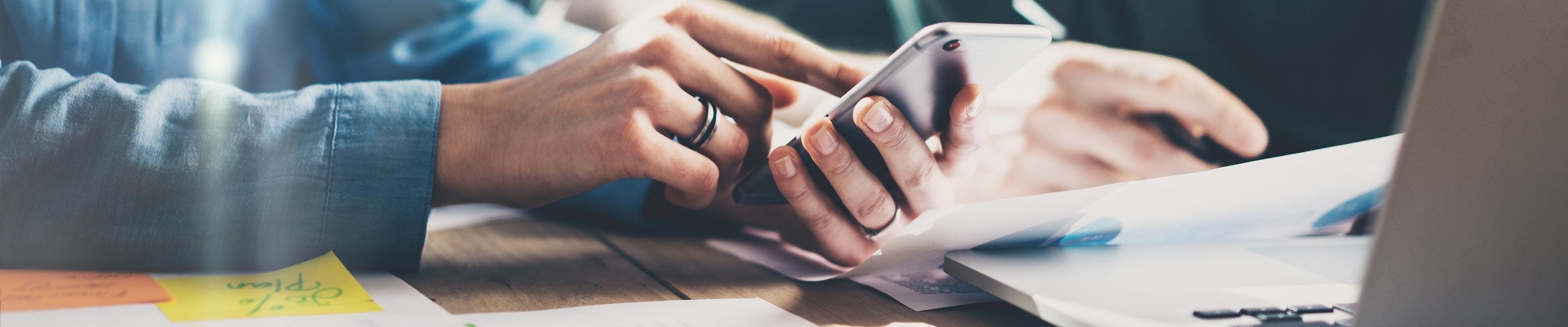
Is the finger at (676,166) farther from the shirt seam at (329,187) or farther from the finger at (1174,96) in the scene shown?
the finger at (1174,96)

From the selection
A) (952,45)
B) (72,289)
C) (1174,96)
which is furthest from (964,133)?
(72,289)

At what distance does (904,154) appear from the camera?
1.67 ft

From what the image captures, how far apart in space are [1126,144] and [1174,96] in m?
0.09

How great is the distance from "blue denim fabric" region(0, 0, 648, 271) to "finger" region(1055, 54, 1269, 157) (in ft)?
1.78

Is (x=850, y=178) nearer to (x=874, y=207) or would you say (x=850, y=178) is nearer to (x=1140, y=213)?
(x=874, y=207)

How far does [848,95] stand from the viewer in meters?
0.45

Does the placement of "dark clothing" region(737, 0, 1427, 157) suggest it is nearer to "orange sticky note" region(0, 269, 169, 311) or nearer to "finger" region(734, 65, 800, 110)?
"finger" region(734, 65, 800, 110)

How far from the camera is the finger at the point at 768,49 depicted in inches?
21.0

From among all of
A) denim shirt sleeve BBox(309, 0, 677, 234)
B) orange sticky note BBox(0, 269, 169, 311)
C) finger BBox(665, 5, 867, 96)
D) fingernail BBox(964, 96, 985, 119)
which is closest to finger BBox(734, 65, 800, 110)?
finger BBox(665, 5, 867, 96)

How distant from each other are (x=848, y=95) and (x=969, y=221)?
9 centimetres

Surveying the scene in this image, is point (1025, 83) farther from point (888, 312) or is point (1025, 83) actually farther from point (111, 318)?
point (111, 318)

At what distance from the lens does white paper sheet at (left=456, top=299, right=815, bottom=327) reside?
372mm

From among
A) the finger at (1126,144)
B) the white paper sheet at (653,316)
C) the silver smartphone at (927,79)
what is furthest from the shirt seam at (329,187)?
the finger at (1126,144)

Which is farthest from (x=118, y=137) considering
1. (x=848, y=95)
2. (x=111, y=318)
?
(x=848, y=95)
